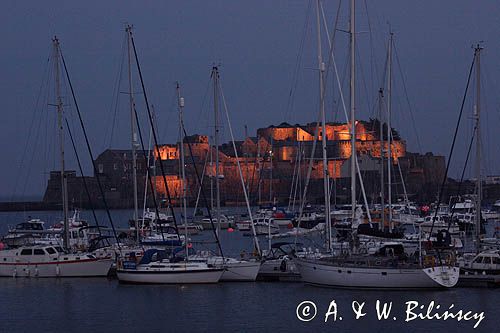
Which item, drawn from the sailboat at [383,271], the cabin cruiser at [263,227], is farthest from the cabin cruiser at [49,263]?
the cabin cruiser at [263,227]

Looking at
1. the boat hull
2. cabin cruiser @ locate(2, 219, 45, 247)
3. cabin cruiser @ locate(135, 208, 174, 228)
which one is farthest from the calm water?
cabin cruiser @ locate(135, 208, 174, 228)

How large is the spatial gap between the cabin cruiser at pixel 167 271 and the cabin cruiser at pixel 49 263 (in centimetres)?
207

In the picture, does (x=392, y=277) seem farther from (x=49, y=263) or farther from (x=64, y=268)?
(x=49, y=263)

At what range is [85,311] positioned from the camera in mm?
25438

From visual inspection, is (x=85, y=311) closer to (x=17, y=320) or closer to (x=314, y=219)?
(x=17, y=320)

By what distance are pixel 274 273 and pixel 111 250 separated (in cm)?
572

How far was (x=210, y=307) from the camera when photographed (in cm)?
2503

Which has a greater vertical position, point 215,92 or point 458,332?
point 215,92

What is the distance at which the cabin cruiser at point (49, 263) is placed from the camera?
98.9 ft

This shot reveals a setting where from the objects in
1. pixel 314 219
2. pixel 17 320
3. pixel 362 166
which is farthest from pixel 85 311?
pixel 362 166

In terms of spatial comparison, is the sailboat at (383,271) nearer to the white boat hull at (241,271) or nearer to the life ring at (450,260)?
the life ring at (450,260)

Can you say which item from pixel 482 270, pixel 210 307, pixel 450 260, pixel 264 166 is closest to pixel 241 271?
pixel 210 307

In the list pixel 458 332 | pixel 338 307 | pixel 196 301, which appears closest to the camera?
pixel 458 332

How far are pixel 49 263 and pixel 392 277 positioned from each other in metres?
10.7
